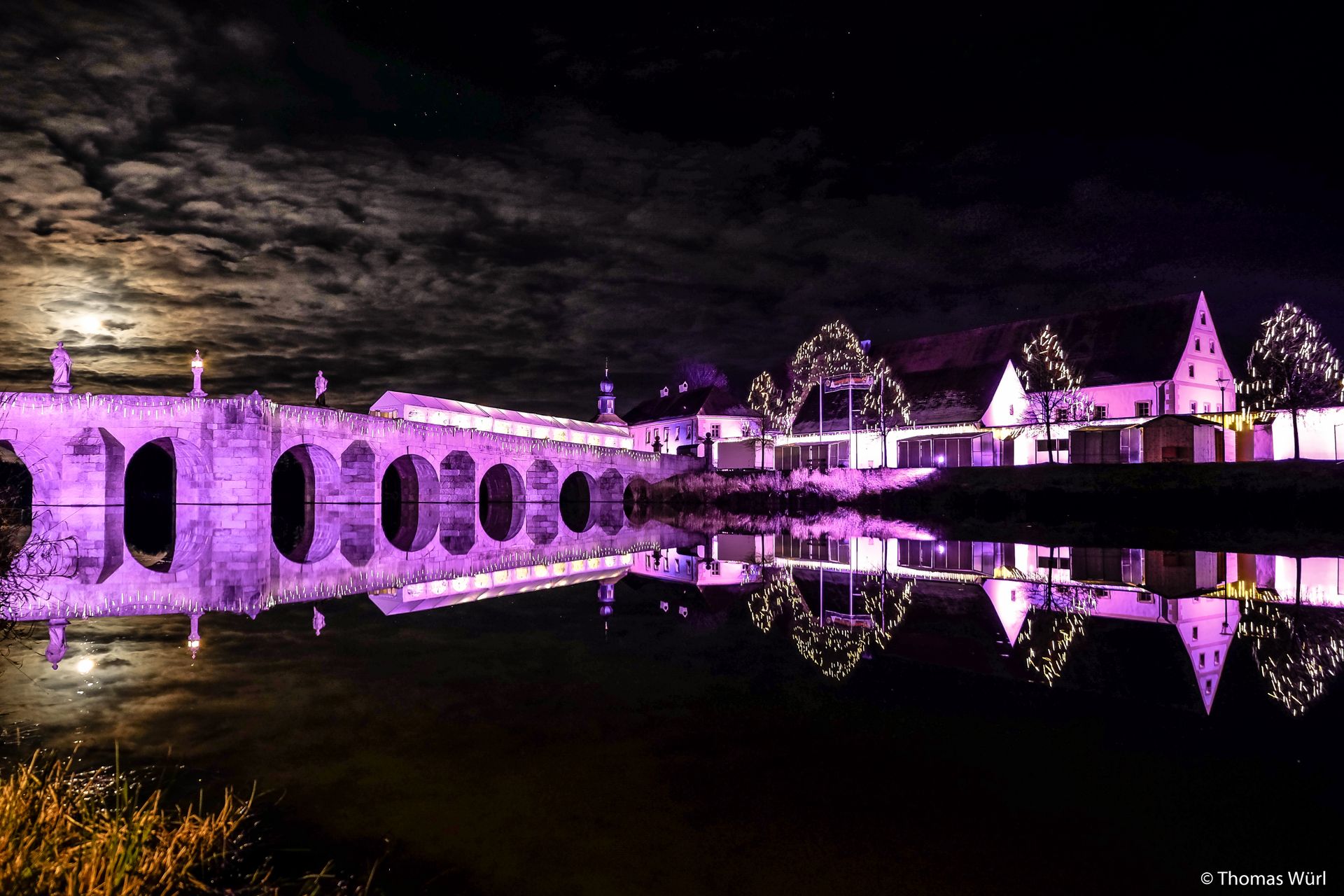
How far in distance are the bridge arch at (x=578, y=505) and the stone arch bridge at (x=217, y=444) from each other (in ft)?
13.4

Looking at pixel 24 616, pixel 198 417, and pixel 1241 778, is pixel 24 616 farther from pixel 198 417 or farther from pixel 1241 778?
pixel 198 417

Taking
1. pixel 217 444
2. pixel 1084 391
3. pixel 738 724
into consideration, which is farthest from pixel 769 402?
pixel 738 724

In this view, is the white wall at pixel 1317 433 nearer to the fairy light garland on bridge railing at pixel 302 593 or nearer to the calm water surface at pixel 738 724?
the calm water surface at pixel 738 724

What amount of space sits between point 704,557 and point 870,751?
1076cm

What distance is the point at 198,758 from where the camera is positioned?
3441mm

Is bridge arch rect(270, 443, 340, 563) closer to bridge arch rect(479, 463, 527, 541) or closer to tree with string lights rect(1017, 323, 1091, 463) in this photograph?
bridge arch rect(479, 463, 527, 541)

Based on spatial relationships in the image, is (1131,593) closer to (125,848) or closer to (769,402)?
(125,848)

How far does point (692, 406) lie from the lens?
5800 cm

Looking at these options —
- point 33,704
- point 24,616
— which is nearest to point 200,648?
point 33,704

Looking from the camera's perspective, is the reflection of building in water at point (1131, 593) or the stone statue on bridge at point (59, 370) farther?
the stone statue on bridge at point (59, 370)

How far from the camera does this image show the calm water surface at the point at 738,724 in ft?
8.49

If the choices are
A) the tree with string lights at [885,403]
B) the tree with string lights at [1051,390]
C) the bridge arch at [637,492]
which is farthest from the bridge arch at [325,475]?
the tree with string lights at [1051,390]

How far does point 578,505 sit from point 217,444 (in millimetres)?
23110

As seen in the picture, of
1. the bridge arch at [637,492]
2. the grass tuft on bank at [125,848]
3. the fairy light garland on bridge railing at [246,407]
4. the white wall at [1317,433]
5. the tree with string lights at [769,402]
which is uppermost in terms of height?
the tree with string lights at [769,402]
